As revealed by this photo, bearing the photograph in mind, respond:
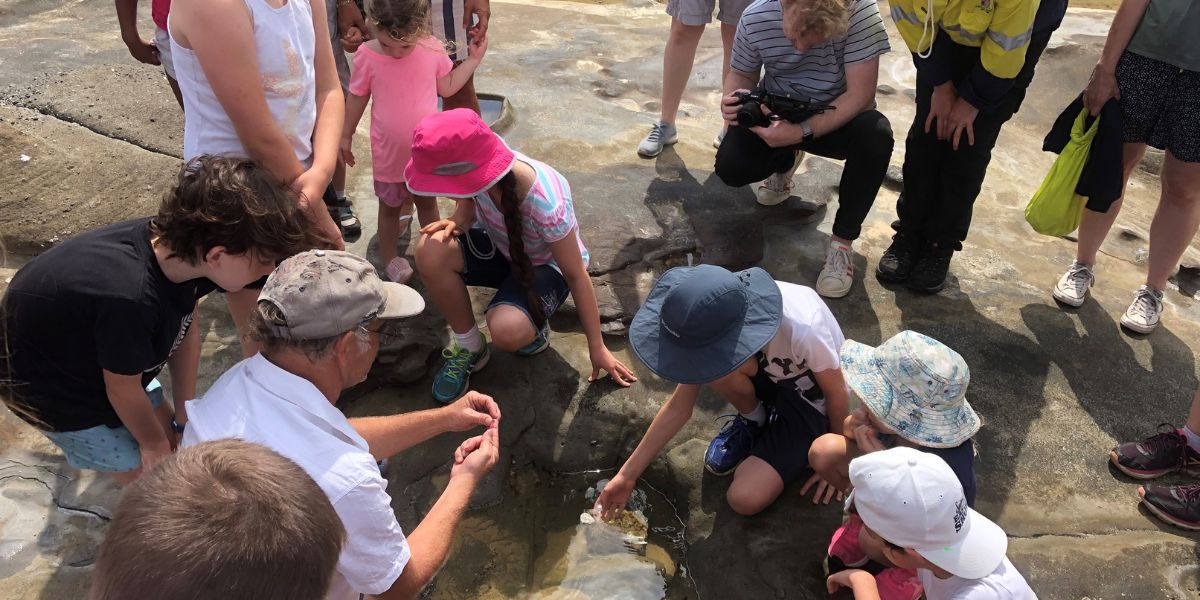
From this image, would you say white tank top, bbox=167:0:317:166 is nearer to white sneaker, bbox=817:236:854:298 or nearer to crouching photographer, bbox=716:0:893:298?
crouching photographer, bbox=716:0:893:298

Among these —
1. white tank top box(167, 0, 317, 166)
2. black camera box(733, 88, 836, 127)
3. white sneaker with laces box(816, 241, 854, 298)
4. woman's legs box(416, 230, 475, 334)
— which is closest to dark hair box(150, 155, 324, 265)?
white tank top box(167, 0, 317, 166)

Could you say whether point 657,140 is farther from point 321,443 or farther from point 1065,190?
point 321,443

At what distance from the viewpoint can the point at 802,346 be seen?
82.6 inches

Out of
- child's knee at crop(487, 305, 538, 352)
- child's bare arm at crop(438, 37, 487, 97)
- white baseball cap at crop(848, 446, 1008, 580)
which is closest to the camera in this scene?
white baseball cap at crop(848, 446, 1008, 580)

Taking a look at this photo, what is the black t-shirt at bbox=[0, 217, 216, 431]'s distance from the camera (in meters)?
1.75

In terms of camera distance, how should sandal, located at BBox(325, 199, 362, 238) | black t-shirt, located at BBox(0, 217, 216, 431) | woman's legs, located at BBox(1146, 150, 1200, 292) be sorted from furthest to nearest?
sandal, located at BBox(325, 199, 362, 238) < woman's legs, located at BBox(1146, 150, 1200, 292) < black t-shirt, located at BBox(0, 217, 216, 431)

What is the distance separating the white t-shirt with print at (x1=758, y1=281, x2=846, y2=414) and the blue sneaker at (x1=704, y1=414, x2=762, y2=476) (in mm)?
217

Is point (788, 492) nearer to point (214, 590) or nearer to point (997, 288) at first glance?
point (997, 288)

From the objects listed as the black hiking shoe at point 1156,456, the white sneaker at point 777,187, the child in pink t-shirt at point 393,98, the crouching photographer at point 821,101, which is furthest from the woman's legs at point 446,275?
the black hiking shoe at point 1156,456

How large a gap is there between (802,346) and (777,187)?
4.99 feet

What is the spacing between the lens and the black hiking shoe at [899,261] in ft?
10.1

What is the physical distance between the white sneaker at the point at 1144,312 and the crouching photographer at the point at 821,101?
39.3 inches

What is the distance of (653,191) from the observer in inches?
139

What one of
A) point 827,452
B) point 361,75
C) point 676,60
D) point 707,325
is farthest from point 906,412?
point 676,60
